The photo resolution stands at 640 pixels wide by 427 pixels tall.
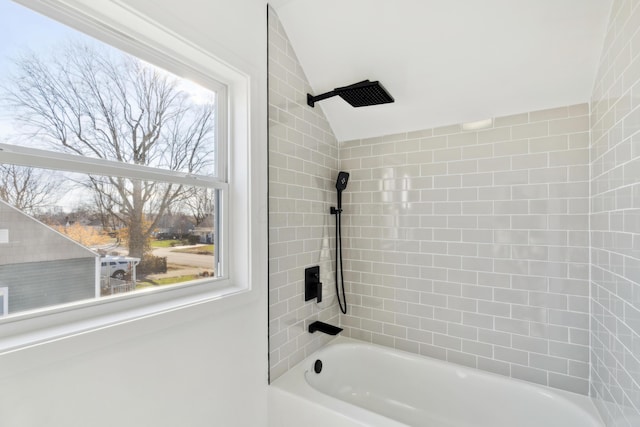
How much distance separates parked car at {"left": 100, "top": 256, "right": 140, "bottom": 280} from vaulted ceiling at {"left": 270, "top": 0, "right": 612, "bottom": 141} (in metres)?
1.60

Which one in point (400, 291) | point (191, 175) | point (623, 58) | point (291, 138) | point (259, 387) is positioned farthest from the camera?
point (400, 291)

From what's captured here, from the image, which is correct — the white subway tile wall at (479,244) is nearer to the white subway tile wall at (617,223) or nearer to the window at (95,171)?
the white subway tile wall at (617,223)

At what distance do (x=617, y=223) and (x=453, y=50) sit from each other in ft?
3.89

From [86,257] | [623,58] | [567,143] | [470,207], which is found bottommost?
[86,257]

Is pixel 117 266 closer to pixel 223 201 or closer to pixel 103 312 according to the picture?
pixel 103 312

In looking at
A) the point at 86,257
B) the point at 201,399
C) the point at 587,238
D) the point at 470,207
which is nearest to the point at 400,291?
the point at 470,207

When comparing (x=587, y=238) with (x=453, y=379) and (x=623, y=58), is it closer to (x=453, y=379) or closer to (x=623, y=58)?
(x=623, y=58)

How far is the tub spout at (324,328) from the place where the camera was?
2.10 metres

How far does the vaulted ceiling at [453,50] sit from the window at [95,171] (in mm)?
808

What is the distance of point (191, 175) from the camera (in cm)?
147

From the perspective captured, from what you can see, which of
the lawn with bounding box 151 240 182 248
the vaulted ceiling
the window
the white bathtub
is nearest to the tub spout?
the white bathtub

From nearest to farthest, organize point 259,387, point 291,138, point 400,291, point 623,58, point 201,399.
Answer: point 623,58 → point 201,399 → point 259,387 → point 291,138 → point 400,291

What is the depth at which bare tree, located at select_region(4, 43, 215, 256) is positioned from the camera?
1.01 m

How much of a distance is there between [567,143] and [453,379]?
1.63 m
